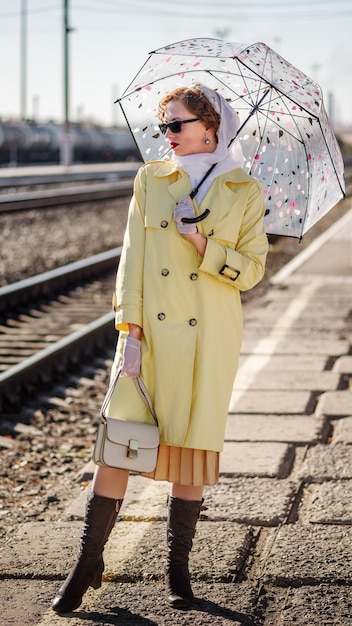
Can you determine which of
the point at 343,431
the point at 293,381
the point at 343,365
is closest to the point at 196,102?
the point at 343,431

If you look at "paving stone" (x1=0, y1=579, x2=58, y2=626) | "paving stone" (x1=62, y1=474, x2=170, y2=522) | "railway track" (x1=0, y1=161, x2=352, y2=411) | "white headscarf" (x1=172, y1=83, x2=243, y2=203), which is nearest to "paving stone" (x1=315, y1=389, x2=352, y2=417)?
"paving stone" (x1=62, y1=474, x2=170, y2=522)

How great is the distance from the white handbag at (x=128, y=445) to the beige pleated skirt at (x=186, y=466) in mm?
129

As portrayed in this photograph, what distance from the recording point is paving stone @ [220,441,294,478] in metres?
4.56

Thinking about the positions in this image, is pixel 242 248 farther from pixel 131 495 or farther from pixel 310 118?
pixel 131 495

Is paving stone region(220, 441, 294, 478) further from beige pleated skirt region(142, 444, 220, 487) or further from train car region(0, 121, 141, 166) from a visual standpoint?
train car region(0, 121, 141, 166)

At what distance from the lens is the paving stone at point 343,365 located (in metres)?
6.70

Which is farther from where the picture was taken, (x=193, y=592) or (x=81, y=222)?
(x=81, y=222)

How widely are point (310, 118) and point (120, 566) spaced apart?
1687 millimetres

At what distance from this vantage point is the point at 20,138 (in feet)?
151

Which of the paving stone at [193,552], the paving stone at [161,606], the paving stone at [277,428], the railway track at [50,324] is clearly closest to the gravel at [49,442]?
the railway track at [50,324]

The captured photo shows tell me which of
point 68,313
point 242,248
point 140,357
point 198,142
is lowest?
point 68,313

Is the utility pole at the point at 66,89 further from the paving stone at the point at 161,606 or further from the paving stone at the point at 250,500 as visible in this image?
the paving stone at the point at 161,606

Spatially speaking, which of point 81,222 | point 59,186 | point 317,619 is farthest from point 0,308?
point 59,186

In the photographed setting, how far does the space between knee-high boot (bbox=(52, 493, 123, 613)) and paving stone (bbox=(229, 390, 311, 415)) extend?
2.63 m
